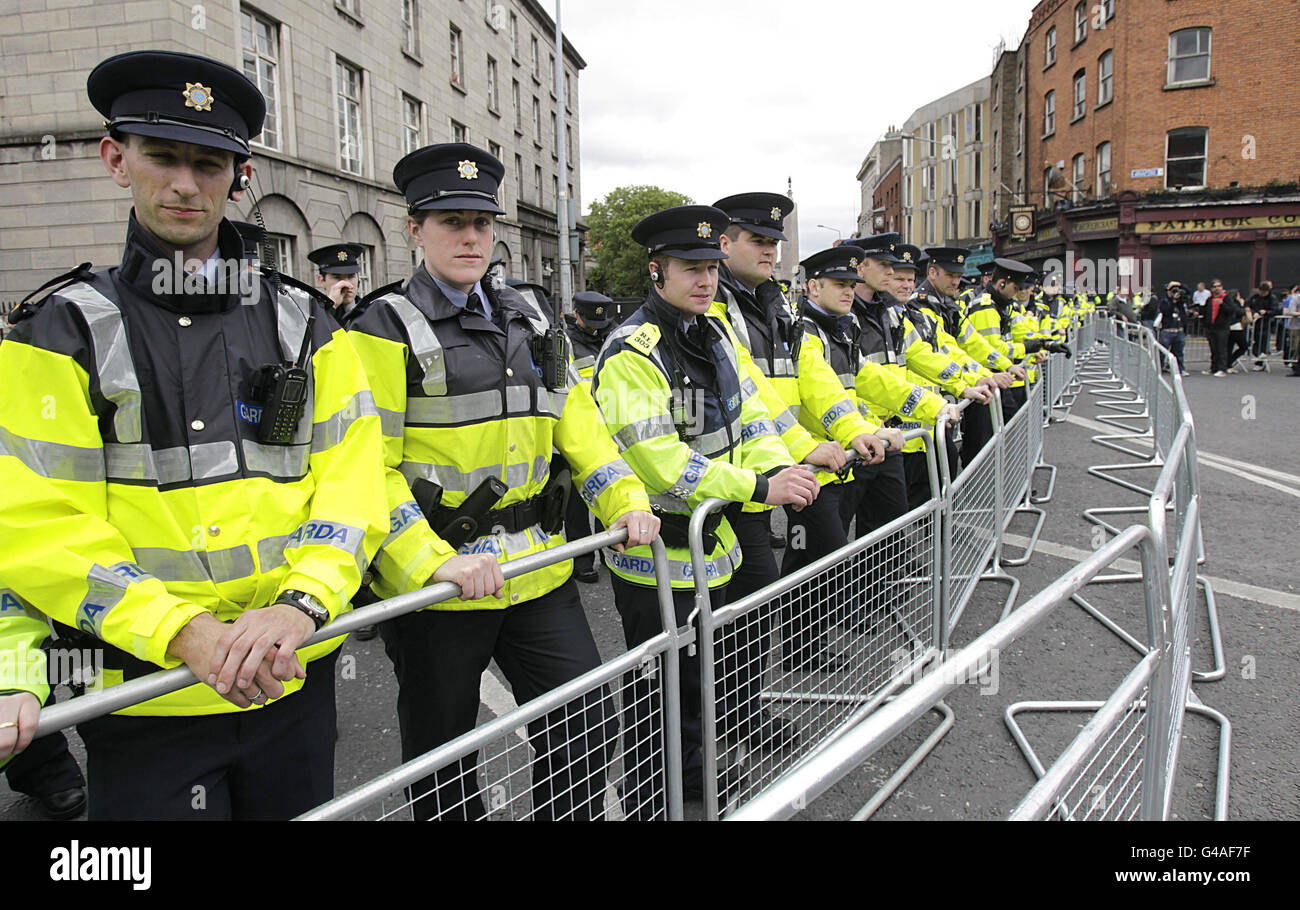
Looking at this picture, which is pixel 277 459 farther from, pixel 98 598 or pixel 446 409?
pixel 446 409

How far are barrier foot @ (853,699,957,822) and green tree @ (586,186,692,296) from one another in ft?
160

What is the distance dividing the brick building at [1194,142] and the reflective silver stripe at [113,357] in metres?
30.0

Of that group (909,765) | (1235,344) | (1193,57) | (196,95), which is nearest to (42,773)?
(196,95)

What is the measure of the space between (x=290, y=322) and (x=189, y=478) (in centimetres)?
44

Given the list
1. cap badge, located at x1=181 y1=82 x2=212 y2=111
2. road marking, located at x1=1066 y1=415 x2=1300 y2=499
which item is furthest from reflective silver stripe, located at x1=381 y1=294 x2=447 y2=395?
road marking, located at x1=1066 y1=415 x2=1300 y2=499

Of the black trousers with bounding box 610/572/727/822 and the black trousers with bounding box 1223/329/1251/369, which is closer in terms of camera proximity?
the black trousers with bounding box 610/572/727/822

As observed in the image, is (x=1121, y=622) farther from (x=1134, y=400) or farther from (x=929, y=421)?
(x=1134, y=400)

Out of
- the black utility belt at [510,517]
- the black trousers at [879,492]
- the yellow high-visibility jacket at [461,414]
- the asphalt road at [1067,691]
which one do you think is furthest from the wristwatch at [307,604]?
the black trousers at [879,492]

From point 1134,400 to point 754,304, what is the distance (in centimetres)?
1188

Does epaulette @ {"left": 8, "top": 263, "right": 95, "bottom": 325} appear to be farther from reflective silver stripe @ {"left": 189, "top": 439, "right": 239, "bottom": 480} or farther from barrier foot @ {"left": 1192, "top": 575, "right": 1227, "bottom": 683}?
barrier foot @ {"left": 1192, "top": 575, "right": 1227, "bottom": 683}

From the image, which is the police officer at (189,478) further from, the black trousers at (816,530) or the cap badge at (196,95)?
the black trousers at (816,530)

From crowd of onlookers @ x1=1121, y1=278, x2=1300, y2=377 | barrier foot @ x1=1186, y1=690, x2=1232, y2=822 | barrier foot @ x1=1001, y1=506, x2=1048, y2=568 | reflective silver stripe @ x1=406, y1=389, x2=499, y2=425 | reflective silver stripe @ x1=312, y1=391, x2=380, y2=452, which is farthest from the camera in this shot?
crowd of onlookers @ x1=1121, y1=278, x2=1300, y2=377

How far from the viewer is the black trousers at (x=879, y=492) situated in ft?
15.3

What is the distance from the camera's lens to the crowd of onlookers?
17.3 meters
